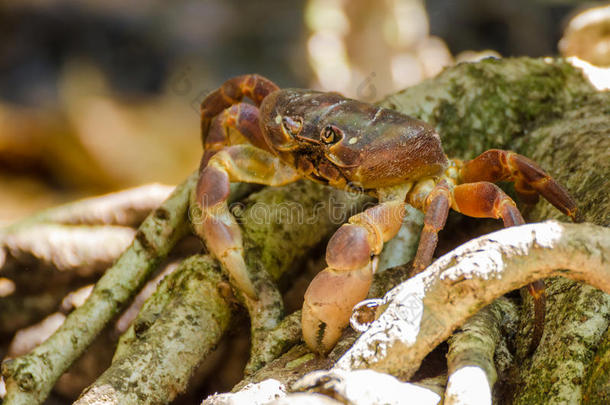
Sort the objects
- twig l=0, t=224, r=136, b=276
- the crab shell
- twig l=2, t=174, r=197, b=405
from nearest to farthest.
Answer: the crab shell < twig l=2, t=174, r=197, b=405 < twig l=0, t=224, r=136, b=276

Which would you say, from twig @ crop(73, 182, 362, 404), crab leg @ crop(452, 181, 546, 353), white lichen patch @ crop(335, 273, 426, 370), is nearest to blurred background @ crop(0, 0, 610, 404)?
twig @ crop(73, 182, 362, 404)

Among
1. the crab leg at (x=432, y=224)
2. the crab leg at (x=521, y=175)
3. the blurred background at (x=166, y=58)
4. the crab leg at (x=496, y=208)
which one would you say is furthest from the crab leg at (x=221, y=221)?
the blurred background at (x=166, y=58)

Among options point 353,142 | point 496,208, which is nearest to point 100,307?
point 353,142

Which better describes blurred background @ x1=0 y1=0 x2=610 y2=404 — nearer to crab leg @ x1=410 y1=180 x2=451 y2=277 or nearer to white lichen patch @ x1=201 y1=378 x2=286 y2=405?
crab leg @ x1=410 y1=180 x2=451 y2=277

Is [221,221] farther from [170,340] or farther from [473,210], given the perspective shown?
[473,210]

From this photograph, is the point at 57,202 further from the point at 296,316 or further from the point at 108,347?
the point at 296,316

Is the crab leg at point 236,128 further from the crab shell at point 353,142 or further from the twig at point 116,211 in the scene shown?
the twig at point 116,211

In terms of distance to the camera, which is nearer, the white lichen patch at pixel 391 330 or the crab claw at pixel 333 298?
the white lichen patch at pixel 391 330
